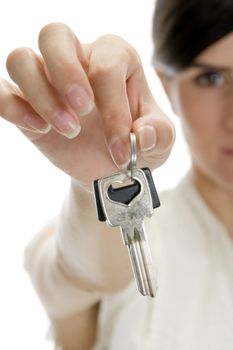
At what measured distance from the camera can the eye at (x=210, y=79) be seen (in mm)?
811

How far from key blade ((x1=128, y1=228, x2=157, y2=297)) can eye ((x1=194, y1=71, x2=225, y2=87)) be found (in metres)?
0.49

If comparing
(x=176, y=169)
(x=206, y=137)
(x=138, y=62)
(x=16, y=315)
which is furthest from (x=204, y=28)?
(x=16, y=315)

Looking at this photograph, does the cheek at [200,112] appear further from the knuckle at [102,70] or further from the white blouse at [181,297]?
the knuckle at [102,70]

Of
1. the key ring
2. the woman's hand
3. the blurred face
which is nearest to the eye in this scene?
the blurred face

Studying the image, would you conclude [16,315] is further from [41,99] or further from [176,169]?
[41,99]

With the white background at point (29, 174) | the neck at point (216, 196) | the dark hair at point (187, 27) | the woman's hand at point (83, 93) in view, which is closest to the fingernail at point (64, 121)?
the woman's hand at point (83, 93)

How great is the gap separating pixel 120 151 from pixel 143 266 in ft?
0.28

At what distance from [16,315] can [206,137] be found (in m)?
0.56

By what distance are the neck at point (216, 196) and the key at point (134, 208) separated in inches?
22.7

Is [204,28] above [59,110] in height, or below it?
below

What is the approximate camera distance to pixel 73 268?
0.72 m

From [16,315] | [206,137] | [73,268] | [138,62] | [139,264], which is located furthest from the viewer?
[16,315]

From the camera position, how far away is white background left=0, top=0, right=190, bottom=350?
105 cm

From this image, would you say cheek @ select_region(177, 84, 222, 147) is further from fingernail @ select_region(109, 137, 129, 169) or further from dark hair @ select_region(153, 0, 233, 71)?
fingernail @ select_region(109, 137, 129, 169)
